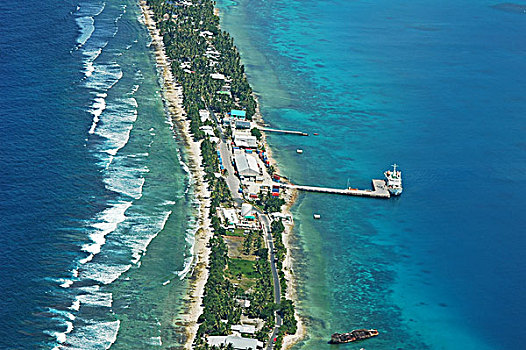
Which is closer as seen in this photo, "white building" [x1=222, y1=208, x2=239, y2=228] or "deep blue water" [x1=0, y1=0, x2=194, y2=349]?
"deep blue water" [x1=0, y1=0, x2=194, y2=349]

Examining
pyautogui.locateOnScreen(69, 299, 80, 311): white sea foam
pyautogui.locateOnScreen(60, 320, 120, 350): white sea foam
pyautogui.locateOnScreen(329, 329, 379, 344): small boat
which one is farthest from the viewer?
pyautogui.locateOnScreen(329, 329, 379, 344): small boat

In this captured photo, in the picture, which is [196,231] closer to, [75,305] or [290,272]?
[290,272]

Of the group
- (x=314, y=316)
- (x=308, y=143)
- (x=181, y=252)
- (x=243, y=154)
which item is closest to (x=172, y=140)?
(x=243, y=154)

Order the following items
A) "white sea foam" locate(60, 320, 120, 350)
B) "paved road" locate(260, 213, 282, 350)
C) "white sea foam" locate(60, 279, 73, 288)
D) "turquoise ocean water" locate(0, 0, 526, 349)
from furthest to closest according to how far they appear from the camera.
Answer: "white sea foam" locate(60, 279, 73, 288) < "turquoise ocean water" locate(0, 0, 526, 349) < "paved road" locate(260, 213, 282, 350) < "white sea foam" locate(60, 320, 120, 350)

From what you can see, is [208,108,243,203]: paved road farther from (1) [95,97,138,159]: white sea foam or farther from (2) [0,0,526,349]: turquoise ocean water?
(1) [95,97,138,159]: white sea foam

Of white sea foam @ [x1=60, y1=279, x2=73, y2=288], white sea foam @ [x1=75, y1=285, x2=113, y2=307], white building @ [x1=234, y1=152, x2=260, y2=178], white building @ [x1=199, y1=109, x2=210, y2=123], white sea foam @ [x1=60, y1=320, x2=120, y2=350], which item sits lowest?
white sea foam @ [x1=60, y1=320, x2=120, y2=350]

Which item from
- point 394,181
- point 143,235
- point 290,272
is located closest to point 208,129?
point 394,181

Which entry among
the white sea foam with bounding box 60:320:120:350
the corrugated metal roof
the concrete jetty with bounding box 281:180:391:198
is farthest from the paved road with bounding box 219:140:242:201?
the white sea foam with bounding box 60:320:120:350

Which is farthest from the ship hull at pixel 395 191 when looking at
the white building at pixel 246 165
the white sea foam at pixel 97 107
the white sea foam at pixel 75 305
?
the white sea foam at pixel 75 305
